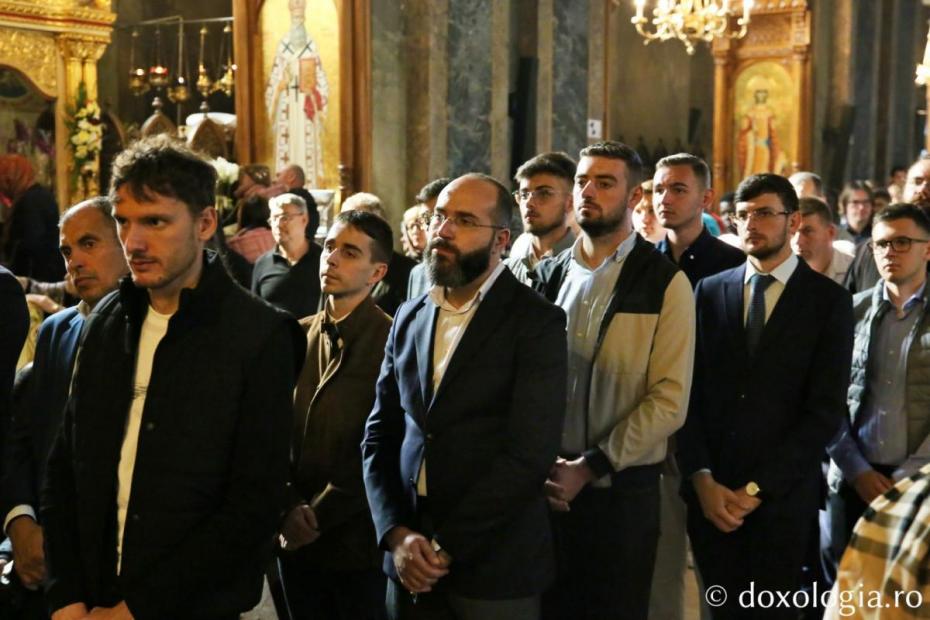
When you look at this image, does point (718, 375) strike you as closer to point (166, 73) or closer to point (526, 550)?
point (526, 550)

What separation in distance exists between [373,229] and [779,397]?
5.07 feet

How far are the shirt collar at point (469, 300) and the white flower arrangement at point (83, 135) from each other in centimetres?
755

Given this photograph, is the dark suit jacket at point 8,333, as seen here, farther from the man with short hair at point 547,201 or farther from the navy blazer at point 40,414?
the man with short hair at point 547,201

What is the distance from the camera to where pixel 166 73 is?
44.4 feet

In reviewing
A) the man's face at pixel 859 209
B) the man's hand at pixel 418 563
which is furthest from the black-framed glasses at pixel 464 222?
the man's face at pixel 859 209

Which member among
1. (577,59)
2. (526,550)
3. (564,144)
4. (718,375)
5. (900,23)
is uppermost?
(900,23)

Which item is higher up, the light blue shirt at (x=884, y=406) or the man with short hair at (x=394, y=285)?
the man with short hair at (x=394, y=285)

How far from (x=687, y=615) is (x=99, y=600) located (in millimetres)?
3349

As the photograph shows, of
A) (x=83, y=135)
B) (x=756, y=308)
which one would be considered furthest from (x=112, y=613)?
(x=83, y=135)

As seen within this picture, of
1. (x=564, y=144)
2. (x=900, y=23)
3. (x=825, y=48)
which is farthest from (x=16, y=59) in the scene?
(x=900, y=23)

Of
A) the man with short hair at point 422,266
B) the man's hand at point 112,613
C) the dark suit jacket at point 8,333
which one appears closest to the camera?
the man's hand at point 112,613

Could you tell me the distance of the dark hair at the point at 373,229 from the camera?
13.7 feet

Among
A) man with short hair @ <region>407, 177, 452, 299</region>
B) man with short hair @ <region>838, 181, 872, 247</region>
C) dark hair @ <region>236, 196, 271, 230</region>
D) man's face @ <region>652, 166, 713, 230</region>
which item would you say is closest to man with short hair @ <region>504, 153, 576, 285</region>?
man's face @ <region>652, 166, 713, 230</region>

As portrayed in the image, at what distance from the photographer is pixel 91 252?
3.41 metres
